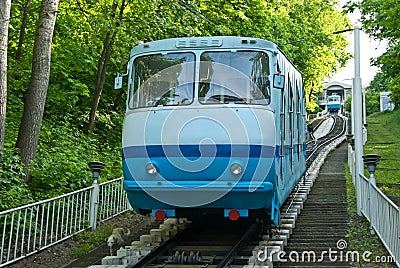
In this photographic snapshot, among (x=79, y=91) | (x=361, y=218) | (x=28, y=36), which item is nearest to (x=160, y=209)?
(x=361, y=218)

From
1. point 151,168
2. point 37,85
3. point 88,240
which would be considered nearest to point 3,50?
point 37,85

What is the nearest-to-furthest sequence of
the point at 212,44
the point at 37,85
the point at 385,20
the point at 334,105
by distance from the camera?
the point at 212,44 → the point at 37,85 → the point at 385,20 → the point at 334,105

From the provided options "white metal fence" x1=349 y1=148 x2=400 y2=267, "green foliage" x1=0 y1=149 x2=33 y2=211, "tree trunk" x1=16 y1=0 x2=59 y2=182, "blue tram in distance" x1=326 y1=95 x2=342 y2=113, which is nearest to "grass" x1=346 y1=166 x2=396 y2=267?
"white metal fence" x1=349 y1=148 x2=400 y2=267

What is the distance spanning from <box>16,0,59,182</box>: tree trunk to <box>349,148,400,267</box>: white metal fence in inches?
263

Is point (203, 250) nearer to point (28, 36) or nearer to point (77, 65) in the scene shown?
point (77, 65)

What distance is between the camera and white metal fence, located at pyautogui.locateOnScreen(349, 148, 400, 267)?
7749 millimetres

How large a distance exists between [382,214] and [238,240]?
2421 millimetres

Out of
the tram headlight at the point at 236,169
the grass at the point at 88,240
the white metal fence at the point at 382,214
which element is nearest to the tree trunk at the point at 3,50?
the grass at the point at 88,240

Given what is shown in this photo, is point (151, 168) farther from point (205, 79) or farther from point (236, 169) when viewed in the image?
point (205, 79)

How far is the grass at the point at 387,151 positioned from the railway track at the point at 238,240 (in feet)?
7.16

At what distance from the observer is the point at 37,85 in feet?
37.8

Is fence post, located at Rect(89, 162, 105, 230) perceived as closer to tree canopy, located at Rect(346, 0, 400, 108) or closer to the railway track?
the railway track

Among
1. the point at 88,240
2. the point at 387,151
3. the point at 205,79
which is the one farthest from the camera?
the point at 387,151

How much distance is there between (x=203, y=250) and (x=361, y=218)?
404 cm
